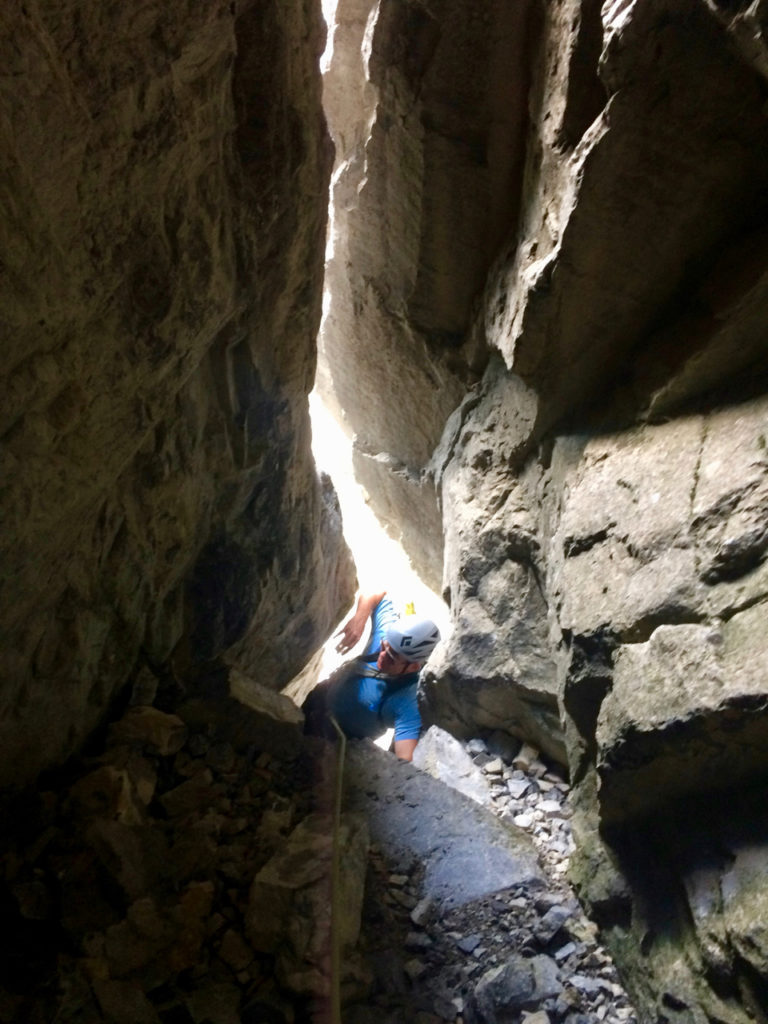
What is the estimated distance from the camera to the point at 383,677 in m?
4.68

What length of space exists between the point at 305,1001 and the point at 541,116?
3.46 m

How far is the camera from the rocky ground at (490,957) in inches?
82.5

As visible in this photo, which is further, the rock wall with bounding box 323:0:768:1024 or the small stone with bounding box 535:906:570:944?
the small stone with bounding box 535:906:570:944

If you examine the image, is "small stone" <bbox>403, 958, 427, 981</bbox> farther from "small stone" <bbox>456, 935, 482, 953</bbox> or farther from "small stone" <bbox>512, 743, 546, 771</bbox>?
"small stone" <bbox>512, 743, 546, 771</bbox>

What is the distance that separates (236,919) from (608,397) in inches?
99.0

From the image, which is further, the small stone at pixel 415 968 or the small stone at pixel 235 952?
the small stone at pixel 415 968

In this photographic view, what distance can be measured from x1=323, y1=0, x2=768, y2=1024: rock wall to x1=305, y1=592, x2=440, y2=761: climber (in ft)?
1.72

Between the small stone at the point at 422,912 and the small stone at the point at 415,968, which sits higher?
the small stone at the point at 422,912

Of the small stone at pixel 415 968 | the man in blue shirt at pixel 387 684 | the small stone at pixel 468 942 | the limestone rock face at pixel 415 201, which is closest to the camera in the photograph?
the small stone at pixel 415 968

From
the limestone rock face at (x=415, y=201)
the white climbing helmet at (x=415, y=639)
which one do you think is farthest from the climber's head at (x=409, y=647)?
the limestone rock face at (x=415, y=201)

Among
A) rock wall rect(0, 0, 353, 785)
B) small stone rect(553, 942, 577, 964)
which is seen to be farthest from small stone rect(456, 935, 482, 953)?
rock wall rect(0, 0, 353, 785)

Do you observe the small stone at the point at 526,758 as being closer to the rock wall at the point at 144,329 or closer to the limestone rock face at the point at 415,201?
the rock wall at the point at 144,329

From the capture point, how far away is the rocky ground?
2.10 meters

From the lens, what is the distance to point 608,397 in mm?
3062
